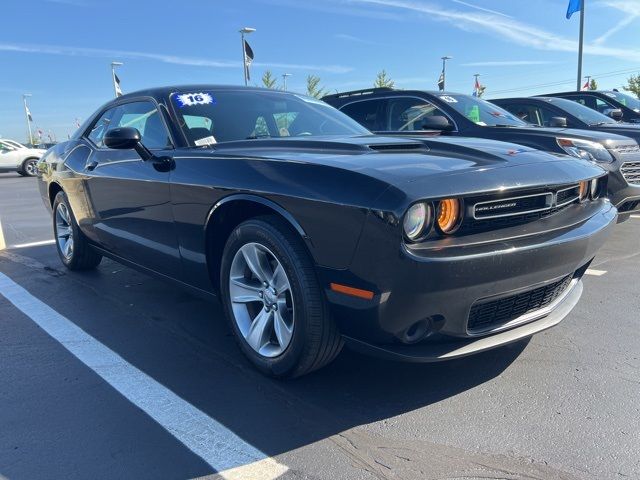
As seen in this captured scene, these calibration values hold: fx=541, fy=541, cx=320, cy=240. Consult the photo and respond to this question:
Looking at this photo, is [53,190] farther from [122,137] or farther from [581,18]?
[581,18]

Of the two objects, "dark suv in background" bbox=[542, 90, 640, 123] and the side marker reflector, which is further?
"dark suv in background" bbox=[542, 90, 640, 123]

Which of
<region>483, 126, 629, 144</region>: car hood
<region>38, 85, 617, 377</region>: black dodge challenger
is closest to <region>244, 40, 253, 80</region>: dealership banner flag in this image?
<region>483, 126, 629, 144</region>: car hood

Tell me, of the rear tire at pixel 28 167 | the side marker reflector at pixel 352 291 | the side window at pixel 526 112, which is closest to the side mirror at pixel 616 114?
the side window at pixel 526 112

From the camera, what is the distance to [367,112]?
7.16m

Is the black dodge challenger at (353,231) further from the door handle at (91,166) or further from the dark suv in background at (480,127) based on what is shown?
the dark suv in background at (480,127)

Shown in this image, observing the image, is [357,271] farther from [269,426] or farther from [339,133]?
[339,133]

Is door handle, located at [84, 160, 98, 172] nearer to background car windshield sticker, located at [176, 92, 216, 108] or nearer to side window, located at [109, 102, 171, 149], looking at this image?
side window, located at [109, 102, 171, 149]

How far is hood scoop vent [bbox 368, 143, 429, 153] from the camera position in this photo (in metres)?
2.81

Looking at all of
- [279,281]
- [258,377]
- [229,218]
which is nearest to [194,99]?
[229,218]

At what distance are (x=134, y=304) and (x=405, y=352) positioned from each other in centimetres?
247

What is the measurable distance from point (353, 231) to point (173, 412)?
1200mm

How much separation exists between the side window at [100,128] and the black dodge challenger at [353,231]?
0.94 metres

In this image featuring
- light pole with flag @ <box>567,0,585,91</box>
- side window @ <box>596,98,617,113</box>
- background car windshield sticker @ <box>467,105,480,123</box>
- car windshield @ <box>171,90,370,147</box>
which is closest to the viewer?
car windshield @ <box>171,90,370,147</box>

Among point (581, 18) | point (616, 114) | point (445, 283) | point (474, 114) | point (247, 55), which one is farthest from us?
point (247, 55)
